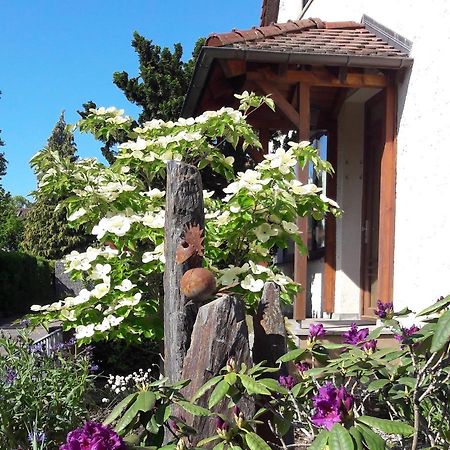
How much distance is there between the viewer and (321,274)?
27.3 ft

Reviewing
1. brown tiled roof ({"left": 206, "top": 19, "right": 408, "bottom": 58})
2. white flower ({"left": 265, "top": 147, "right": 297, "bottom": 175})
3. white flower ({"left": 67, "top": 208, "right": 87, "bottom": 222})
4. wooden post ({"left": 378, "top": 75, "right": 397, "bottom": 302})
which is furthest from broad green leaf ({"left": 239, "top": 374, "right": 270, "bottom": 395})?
wooden post ({"left": 378, "top": 75, "right": 397, "bottom": 302})

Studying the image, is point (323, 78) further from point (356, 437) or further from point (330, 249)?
point (356, 437)

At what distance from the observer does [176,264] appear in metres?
2.85

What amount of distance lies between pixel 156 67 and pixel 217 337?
8904 millimetres

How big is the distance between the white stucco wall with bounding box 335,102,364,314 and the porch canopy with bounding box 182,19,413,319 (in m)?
1.39

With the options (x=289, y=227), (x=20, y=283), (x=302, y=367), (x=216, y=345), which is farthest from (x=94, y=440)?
(x=20, y=283)

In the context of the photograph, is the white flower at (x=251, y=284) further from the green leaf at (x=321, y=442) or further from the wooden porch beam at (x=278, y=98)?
the wooden porch beam at (x=278, y=98)

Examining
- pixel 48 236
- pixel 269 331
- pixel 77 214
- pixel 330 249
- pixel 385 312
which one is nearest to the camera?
pixel 385 312

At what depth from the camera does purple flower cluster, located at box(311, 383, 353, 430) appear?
1.42 meters

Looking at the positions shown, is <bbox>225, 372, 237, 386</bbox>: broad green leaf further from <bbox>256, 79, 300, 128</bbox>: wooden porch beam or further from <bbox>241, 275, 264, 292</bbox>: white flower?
<bbox>256, 79, 300, 128</bbox>: wooden porch beam

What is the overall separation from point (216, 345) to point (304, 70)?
441 cm

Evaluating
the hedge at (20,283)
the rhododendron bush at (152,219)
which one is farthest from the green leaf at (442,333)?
the hedge at (20,283)

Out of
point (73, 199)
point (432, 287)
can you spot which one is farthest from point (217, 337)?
point (432, 287)

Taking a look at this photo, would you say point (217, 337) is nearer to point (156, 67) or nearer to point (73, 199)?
point (73, 199)
